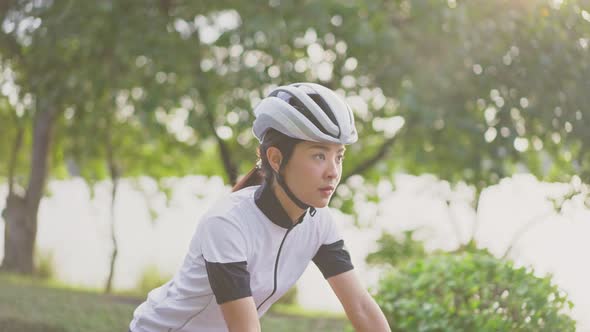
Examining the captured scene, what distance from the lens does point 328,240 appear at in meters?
3.20

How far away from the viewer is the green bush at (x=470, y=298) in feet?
16.2

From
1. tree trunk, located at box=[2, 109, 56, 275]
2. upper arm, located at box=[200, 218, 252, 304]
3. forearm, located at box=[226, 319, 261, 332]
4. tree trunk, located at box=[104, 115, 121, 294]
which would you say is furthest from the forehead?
tree trunk, located at box=[2, 109, 56, 275]

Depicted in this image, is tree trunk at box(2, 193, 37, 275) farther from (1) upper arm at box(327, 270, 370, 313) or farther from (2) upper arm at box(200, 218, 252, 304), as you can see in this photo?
(2) upper arm at box(200, 218, 252, 304)

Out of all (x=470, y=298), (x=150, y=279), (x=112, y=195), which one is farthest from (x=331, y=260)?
(x=150, y=279)

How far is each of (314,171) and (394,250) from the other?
776 cm

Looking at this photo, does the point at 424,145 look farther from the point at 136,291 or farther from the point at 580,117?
the point at 136,291

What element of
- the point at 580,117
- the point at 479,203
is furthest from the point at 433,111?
the point at 479,203

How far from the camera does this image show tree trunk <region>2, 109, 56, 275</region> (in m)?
12.1

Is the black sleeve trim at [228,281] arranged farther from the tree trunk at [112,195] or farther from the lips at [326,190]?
the tree trunk at [112,195]

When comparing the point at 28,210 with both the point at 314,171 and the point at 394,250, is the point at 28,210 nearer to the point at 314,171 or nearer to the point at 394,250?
the point at 394,250

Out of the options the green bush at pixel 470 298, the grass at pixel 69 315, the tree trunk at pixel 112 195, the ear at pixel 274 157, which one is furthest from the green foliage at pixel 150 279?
the ear at pixel 274 157

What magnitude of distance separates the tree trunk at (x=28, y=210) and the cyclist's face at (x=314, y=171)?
9.76 meters

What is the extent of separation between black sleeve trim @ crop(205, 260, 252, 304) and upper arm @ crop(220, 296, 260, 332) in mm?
18

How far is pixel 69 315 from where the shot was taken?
8375 millimetres
